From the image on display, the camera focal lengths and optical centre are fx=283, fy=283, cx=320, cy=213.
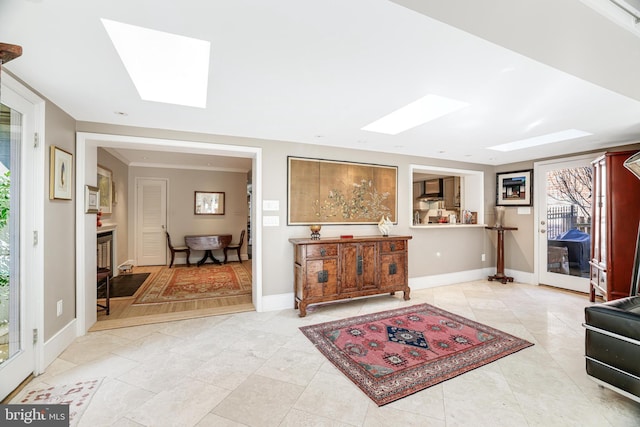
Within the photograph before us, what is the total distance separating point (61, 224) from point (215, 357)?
1867 mm

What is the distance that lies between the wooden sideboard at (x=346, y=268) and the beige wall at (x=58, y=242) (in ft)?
7.40

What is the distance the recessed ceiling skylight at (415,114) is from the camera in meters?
2.52

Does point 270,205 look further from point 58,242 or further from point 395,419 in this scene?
point 395,419

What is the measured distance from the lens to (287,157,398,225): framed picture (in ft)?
12.7

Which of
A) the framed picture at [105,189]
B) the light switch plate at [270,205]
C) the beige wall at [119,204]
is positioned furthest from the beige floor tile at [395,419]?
the beige wall at [119,204]

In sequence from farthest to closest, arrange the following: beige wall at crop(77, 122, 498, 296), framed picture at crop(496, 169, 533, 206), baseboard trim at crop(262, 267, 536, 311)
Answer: framed picture at crop(496, 169, 533, 206), baseboard trim at crop(262, 267, 536, 311), beige wall at crop(77, 122, 498, 296)

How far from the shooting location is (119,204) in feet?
18.9

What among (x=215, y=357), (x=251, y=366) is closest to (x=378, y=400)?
(x=251, y=366)

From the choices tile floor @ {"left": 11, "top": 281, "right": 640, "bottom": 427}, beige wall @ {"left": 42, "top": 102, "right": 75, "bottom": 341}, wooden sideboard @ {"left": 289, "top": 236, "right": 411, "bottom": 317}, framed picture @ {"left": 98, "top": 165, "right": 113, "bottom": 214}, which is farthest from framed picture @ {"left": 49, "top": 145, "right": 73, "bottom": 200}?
wooden sideboard @ {"left": 289, "top": 236, "right": 411, "bottom": 317}

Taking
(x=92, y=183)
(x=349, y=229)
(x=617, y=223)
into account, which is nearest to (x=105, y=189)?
(x=92, y=183)

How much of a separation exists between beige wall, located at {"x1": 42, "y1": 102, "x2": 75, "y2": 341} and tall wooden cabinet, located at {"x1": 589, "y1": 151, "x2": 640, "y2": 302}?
5914 mm

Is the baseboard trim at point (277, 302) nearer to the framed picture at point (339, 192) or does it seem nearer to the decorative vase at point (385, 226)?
the framed picture at point (339, 192)

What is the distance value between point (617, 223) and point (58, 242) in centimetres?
607

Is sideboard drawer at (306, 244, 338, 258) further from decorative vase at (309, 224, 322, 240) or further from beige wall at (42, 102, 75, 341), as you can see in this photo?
beige wall at (42, 102, 75, 341)
